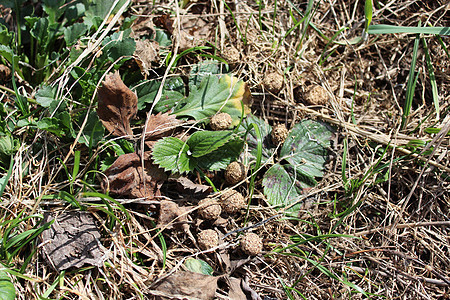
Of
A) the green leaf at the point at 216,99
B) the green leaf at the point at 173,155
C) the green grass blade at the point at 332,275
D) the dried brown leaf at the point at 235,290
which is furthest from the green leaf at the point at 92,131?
the green grass blade at the point at 332,275

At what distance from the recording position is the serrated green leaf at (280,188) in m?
1.93

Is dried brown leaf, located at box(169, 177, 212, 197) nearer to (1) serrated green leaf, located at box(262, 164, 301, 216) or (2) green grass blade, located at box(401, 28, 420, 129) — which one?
(1) serrated green leaf, located at box(262, 164, 301, 216)

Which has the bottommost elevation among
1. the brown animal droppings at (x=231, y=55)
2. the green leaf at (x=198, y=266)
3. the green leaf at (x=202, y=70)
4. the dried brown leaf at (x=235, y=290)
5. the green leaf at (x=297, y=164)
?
the dried brown leaf at (x=235, y=290)

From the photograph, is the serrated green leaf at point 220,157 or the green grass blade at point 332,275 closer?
the green grass blade at point 332,275

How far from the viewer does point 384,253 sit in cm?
193

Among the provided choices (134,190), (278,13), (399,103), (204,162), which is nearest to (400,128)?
(399,103)

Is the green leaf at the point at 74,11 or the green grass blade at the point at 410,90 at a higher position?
the green leaf at the point at 74,11

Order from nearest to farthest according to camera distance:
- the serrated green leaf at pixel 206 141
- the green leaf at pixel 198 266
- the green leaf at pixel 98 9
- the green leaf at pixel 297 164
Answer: the green leaf at pixel 198 266
the serrated green leaf at pixel 206 141
the green leaf at pixel 297 164
the green leaf at pixel 98 9

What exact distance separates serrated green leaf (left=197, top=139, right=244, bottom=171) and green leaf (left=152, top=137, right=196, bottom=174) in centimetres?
5

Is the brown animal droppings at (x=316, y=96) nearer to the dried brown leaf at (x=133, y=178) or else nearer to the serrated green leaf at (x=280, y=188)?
the serrated green leaf at (x=280, y=188)

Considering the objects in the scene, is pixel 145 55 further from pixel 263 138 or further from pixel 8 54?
pixel 263 138

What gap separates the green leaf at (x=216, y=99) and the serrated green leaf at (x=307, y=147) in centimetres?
29

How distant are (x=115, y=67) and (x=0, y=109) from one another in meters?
0.57

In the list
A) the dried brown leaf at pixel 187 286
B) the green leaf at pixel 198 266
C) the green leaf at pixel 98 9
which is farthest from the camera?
the green leaf at pixel 98 9
